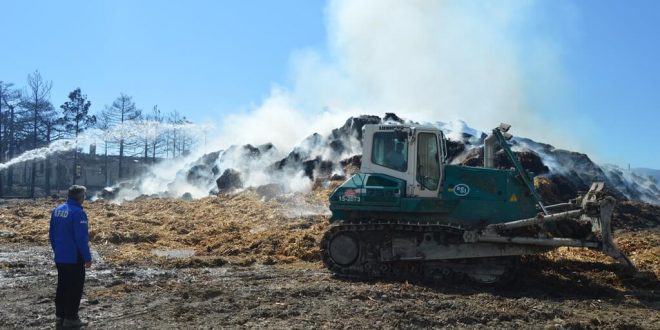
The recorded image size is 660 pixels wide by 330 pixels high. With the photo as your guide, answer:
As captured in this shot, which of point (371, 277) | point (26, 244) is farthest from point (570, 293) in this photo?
point (26, 244)

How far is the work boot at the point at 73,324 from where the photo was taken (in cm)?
754

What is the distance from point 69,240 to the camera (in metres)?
7.89

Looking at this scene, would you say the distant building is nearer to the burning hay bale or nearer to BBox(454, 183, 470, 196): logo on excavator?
the burning hay bale

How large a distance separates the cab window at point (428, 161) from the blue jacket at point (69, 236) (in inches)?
227

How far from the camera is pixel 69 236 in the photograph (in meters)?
7.92

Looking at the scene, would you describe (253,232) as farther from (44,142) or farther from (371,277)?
(44,142)

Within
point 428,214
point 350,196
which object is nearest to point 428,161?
point 428,214

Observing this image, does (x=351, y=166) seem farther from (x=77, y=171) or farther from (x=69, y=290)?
(x=77, y=171)

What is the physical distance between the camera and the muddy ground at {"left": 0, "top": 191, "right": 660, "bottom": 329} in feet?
25.7

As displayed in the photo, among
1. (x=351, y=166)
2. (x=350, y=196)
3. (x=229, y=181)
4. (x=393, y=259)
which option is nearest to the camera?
(x=393, y=259)

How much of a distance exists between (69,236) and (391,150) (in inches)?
227

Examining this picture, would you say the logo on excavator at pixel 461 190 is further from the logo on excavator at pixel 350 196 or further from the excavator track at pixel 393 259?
the logo on excavator at pixel 350 196

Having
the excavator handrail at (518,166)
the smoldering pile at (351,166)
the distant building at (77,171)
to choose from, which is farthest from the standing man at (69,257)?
the distant building at (77,171)

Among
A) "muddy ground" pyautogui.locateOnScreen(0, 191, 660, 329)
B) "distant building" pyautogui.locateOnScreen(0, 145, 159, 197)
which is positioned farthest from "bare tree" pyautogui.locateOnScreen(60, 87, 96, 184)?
"muddy ground" pyautogui.locateOnScreen(0, 191, 660, 329)
